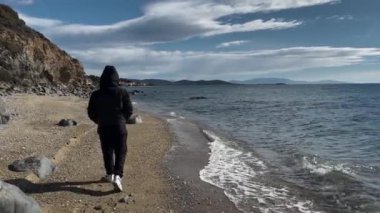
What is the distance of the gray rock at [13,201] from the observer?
6.14 metres

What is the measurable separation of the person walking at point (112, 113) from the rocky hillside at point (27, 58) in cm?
4775

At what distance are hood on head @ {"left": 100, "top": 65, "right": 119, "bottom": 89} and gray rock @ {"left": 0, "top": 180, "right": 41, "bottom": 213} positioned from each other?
300cm

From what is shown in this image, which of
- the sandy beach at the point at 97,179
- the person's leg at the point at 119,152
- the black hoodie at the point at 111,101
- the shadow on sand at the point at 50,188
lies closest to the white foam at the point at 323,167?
the sandy beach at the point at 97,179

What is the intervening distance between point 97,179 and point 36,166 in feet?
4.21

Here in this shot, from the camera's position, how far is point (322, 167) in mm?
13500

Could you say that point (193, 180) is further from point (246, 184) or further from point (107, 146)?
point (107, 146)

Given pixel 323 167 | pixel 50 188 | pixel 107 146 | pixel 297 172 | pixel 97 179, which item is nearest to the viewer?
pixel 50 188

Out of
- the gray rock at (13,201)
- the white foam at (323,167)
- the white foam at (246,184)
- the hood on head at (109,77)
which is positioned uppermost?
the hood on head at (109,77)

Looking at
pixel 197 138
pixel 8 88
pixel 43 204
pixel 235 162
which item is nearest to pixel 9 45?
pixel 8 88

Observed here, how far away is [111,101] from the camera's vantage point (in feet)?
29.3

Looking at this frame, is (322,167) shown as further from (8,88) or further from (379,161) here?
(8,88)

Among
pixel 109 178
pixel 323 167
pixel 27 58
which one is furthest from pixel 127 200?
pixel 27 58

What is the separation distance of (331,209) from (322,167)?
459cm

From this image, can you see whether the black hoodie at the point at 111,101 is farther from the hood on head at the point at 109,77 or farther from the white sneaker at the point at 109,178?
the white sneaker at the point at 109,178
